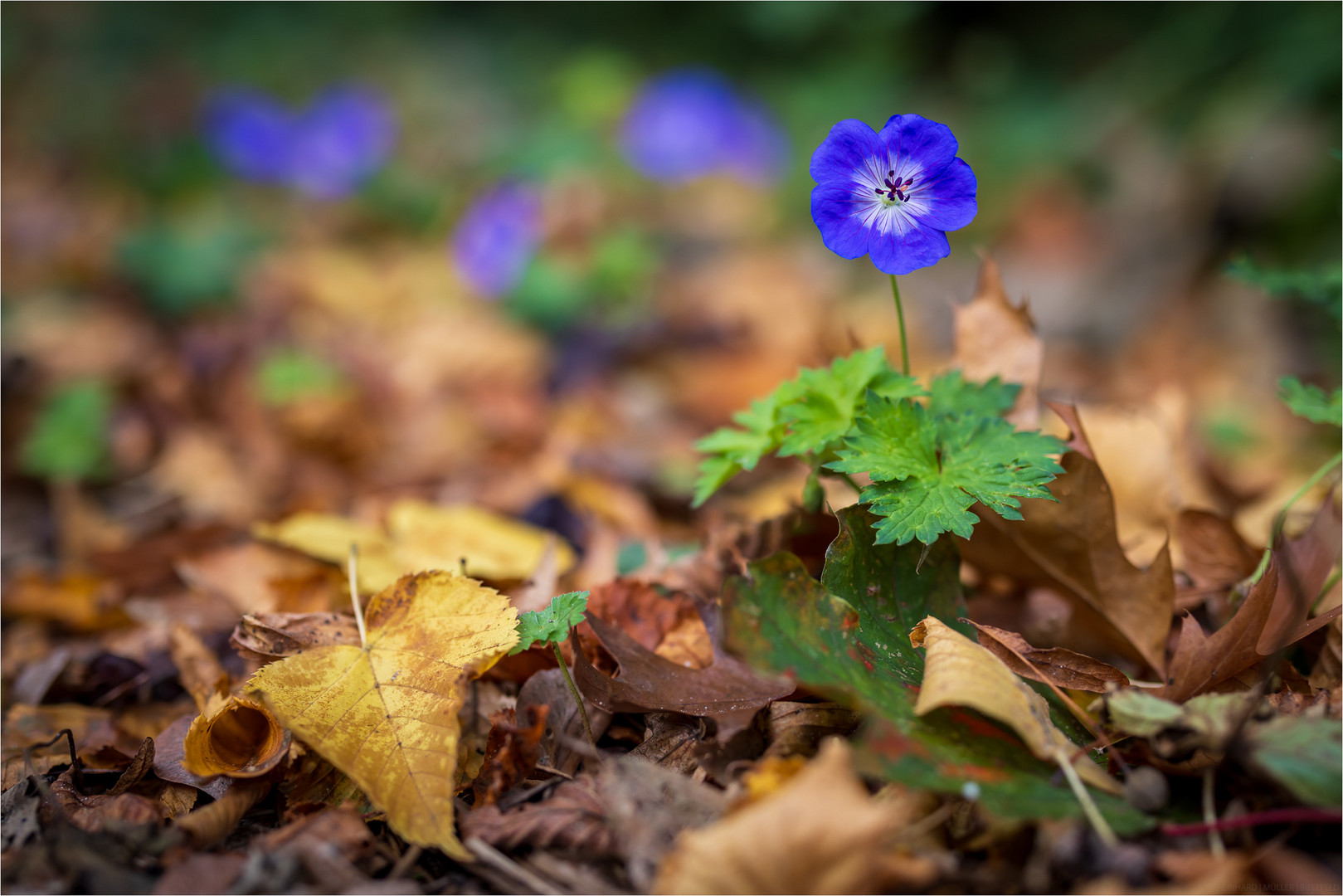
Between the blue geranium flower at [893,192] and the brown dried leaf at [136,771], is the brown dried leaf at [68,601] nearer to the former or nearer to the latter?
the brown dried leaf at [136,771]

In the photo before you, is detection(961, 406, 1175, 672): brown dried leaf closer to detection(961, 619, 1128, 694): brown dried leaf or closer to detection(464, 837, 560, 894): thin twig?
detection(961, 619, 1128, 694): brown dried leaf

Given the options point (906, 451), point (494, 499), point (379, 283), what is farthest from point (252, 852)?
point (379, 283)

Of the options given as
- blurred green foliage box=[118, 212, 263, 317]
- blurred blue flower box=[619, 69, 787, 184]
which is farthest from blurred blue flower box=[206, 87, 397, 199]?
blurred blue flower box=[619, 69, 787, 184]

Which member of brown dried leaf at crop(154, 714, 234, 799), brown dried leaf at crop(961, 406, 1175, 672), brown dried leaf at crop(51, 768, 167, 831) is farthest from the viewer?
brown dried leaf at crop(961, 406, 1175, 672)

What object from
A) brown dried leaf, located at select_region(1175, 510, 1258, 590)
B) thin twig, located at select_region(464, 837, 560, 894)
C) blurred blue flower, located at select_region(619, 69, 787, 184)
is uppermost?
blurred blue flower, located at select_region(619, 69, 787, 184)

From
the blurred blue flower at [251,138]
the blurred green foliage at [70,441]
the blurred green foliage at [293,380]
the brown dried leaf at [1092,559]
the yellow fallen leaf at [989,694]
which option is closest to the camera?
the yellow fallen leaf at [989,694]

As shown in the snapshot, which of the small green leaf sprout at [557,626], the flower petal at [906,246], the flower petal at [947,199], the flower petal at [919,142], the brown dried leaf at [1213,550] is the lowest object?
the small green leaf sprout at [557,626]

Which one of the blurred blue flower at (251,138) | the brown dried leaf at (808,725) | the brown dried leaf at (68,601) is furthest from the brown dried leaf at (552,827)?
the blurred blue flower at (251,138)
